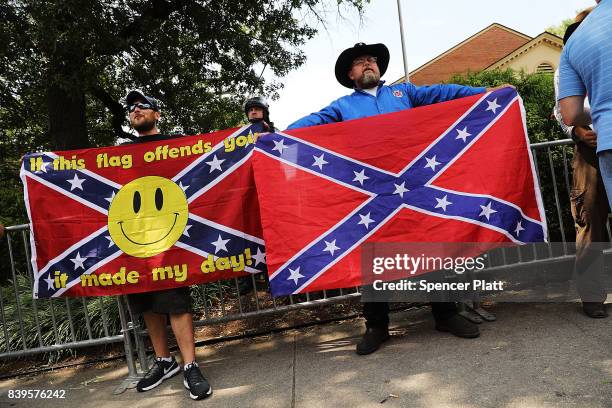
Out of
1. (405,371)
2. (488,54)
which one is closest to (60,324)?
(405,371)

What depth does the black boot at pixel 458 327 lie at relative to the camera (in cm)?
343

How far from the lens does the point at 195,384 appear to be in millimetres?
3135

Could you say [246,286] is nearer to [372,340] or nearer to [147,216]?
[147,216]

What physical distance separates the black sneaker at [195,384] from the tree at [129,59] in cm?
504

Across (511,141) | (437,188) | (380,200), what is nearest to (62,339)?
(380,200)

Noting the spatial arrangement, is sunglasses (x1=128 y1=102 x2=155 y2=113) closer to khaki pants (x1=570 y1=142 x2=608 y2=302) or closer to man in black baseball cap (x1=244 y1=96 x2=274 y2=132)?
man in black baseball cap (x1=244 y1=96 x2=274 y2=132)

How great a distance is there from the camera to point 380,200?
11.4 feet

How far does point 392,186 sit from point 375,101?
0.74 metres

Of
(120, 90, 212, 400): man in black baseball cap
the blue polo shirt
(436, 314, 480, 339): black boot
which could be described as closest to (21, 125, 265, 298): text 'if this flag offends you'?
(120, 90, 212, 400): man in black baseball cap

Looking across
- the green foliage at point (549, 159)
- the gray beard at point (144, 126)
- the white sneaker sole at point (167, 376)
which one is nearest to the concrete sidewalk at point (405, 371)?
the white sneaker sole at point (167, 376)

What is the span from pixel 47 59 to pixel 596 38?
702 centimetres

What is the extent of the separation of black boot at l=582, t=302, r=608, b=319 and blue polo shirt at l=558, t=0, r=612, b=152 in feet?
6.55

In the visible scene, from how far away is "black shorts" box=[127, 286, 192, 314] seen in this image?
3432 millimetres

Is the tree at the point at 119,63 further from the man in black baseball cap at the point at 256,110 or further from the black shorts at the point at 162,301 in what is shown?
the black shorts at the point at 162,301
